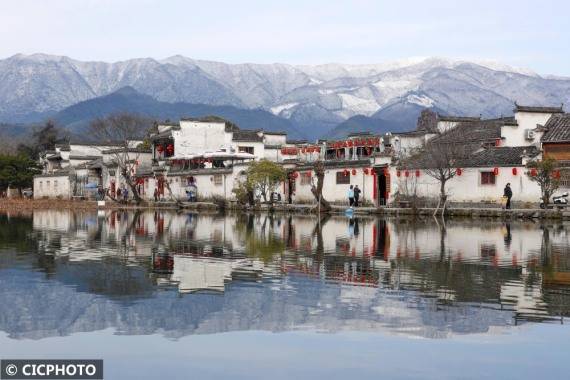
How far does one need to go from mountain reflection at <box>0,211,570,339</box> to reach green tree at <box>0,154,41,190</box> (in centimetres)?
5172

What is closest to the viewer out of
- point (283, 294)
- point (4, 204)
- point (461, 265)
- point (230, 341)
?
point (230, 341)

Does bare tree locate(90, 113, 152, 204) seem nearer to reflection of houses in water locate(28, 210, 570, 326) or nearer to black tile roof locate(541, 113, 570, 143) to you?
black tile roof locate(541, 113, 570, 143)

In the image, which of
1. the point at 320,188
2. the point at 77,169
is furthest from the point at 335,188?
the point at 77,169

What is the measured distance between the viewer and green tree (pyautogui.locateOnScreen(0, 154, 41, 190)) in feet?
249

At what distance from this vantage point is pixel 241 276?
1606 centimetres

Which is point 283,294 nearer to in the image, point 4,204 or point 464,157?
point 464,157

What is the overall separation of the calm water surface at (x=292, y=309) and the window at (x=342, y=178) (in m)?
27.5

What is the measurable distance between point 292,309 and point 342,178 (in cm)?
3900

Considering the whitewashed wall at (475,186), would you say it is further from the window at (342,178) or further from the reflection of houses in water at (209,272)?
the reflection of houses in water at (209,272)

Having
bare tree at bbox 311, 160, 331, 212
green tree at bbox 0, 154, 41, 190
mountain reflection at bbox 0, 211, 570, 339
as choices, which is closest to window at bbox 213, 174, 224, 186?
bare tree at bbox 311, 160, 331, 212

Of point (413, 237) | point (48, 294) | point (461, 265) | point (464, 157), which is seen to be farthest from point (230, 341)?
point (464, 157)

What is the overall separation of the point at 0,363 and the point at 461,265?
11914mm

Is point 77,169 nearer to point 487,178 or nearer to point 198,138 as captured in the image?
point 198,138

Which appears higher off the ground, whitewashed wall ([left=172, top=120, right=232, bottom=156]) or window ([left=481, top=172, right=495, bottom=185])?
whitewashed wall ([left=172, top=120, right=232, bottom=156])
